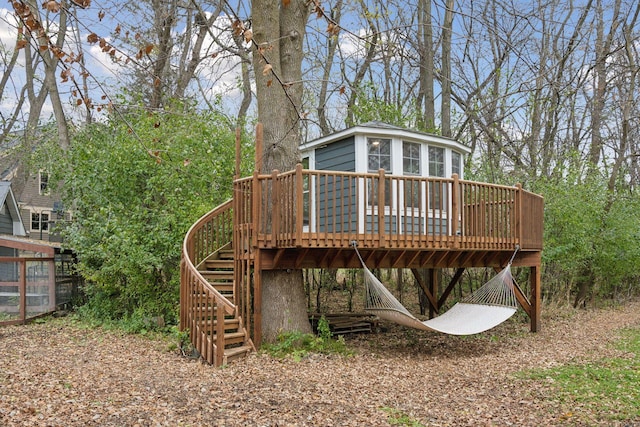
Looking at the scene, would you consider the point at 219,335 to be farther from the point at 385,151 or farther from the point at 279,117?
the point at 385,151

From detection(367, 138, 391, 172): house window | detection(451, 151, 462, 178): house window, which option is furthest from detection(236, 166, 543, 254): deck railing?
detection(451, 151, 462, 178): house window

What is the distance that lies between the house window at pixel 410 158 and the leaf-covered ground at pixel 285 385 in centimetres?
326

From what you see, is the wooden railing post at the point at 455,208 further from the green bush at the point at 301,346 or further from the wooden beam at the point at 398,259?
the green bush at the point at 301,346

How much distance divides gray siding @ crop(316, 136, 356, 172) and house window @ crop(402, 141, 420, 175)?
1.02m

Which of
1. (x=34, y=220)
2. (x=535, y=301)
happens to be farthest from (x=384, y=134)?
(x=34, y=220)

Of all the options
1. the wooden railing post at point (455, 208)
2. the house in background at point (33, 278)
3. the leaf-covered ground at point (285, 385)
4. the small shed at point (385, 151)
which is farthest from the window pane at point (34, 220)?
the wooden railing post at point (455, 208)

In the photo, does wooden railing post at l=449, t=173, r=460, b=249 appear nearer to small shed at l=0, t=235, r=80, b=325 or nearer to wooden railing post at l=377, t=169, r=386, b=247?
wooden railing post at l=377, t=169, r=386, b=247

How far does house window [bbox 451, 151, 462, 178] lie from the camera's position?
1183 centimetres

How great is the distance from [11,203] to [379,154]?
11.9m

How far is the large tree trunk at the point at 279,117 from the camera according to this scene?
29.7 ft

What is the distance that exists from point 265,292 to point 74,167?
218 inches

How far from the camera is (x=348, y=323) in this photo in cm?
1106

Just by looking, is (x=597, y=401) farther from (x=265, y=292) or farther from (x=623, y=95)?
(x=623, y=95)

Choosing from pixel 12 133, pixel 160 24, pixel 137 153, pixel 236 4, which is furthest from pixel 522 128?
pixel 12 133
